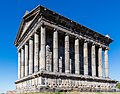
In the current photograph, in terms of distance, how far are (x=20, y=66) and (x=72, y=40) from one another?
1196 cm

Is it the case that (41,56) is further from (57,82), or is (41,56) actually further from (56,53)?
(57,82)

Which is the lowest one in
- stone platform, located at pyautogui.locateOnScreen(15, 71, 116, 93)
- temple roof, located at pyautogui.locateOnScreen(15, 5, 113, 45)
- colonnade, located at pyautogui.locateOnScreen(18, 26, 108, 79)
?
stone platform, located at pyautogui.locateOnScreen(15, 71, 116, 93)

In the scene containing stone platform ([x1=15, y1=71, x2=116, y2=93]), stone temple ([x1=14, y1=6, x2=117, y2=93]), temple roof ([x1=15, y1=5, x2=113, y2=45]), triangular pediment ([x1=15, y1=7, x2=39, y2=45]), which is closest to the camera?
stone platform ([x1=15, y1=71, x2=116, y2=93])

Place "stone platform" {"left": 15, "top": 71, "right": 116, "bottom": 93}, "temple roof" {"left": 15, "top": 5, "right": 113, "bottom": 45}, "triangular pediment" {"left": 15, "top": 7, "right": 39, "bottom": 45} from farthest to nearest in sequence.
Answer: "triangular pediment" {"left": 15, "top": 7, "right": 39, "bottom": 45} → "temple roof" {"left": 15, "top": 5, "right": 113, "bottom": 45} → "stone platform" {"left": 15, "top": 71, "right": 116, "bottom": 93}

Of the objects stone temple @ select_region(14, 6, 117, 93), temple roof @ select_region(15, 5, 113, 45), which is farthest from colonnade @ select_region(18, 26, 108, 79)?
temple roof @ select_region(15, 5, 113, 45)

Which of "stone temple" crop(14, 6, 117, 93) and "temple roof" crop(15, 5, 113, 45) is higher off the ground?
"temple roof" crop(15, 5, 113, 45)

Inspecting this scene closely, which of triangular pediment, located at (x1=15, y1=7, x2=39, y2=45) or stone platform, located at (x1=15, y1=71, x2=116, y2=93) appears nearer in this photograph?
stone platform, located at (x1=15, y1=71, x2=116, y2=93)

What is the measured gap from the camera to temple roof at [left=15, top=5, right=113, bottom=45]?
108 feet

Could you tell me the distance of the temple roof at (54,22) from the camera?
32969 mm

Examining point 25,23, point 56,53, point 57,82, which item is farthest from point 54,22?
point 57,82

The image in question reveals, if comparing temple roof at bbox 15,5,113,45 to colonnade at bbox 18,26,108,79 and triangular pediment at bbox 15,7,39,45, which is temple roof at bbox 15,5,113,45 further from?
colonnade at bbox 18,26,108,79

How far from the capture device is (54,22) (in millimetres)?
34531

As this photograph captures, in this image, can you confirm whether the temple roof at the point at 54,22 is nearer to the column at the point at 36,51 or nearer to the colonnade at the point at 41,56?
the colonnade at the point at 41,56

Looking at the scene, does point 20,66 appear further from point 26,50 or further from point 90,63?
point 90,63
